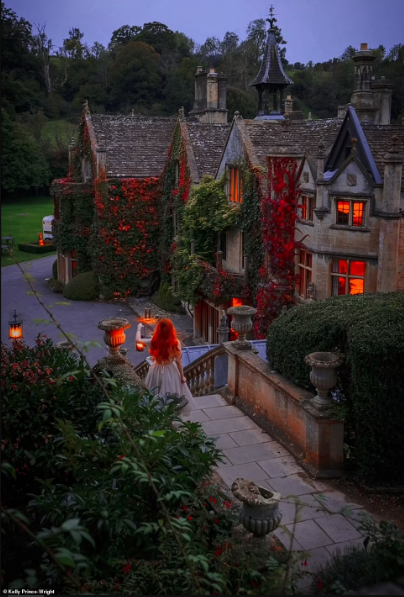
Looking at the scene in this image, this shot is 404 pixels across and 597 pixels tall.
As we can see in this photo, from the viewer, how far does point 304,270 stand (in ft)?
67.5

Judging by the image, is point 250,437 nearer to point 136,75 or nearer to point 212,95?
point 136,75

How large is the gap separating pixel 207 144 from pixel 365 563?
2560 cm

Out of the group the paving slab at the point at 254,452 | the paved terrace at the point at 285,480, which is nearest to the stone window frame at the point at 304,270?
the paved terrace at the point at 285,480

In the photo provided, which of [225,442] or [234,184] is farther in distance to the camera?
[234,184]

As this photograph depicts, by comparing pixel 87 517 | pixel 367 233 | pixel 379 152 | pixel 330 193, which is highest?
pixel 379 152

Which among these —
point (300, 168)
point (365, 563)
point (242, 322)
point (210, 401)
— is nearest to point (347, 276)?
point (300, 168)

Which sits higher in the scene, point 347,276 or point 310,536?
point 347,276

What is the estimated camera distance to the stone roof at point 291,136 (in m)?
20.5

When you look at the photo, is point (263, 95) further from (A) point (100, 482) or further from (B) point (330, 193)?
(A) point (100, 482)

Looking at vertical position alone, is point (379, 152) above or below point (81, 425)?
above

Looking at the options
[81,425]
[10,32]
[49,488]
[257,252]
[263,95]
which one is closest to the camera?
[10,32]

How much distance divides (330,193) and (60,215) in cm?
1919

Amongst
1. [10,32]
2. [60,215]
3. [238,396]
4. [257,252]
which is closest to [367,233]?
[257,252]

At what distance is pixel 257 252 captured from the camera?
74.1ft
